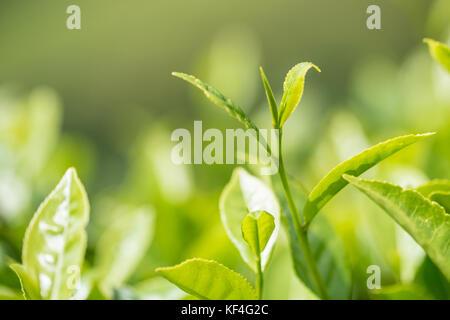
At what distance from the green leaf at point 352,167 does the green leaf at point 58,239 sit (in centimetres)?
20

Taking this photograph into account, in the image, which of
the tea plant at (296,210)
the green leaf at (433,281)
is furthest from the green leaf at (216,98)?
the green leaf at (433,281)

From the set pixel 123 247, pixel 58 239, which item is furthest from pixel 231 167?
pixel 58 239

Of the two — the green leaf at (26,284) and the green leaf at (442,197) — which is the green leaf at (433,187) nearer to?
the green leaf at (442,197)

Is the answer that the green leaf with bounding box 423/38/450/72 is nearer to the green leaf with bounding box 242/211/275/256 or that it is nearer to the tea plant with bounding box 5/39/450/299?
the tea plant with bounding box 5/39/450/299

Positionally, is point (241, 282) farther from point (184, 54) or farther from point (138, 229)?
point (184, 54)

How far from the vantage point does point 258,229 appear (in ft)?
1.33

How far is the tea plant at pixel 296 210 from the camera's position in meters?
0.38

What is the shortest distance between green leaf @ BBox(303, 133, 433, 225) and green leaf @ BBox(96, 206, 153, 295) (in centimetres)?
23

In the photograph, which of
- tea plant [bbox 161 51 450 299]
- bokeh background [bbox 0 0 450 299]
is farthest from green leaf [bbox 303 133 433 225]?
bokeh background [bbox 0 0 450 299]

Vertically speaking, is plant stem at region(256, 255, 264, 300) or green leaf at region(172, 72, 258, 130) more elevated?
green leaf at region(172, 72, 258, 130)

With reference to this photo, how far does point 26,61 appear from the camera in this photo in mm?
3068

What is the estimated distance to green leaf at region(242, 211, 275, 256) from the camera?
15.7 inches

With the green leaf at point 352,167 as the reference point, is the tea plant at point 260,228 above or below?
below

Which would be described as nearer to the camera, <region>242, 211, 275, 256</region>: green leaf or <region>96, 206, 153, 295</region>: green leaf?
<region>242, 211, 275, 256</region>: green leaf
